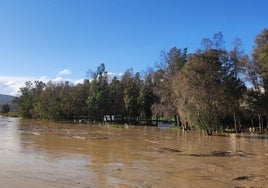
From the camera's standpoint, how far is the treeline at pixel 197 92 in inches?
1801

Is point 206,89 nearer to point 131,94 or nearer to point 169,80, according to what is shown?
point 169,80

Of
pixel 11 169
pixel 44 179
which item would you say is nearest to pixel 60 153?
pixel 11 169

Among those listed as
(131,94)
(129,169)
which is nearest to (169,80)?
(131,94)

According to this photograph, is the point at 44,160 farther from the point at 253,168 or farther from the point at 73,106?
the point at 73,106

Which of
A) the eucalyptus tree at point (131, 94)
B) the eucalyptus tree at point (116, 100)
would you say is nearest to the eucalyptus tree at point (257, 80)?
the eucalyptus tree at point (131, 94)

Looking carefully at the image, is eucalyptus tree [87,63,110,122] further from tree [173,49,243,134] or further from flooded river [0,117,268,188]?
flooded river [0,117,268,188]

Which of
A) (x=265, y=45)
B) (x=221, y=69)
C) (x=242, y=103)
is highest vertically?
(x=265, y=45)

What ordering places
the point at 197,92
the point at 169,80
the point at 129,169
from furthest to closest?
the point at 169,80, the point at 197,92, the point at 129,169

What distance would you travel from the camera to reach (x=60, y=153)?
985 inches

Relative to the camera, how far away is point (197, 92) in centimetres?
4541

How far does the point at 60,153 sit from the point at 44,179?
9.61 m

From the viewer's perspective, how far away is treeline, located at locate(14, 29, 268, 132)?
45750mm

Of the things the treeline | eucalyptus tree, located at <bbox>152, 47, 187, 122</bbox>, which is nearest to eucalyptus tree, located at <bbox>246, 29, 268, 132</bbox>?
the treeline

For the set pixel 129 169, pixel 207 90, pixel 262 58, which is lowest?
pixel 129 169
